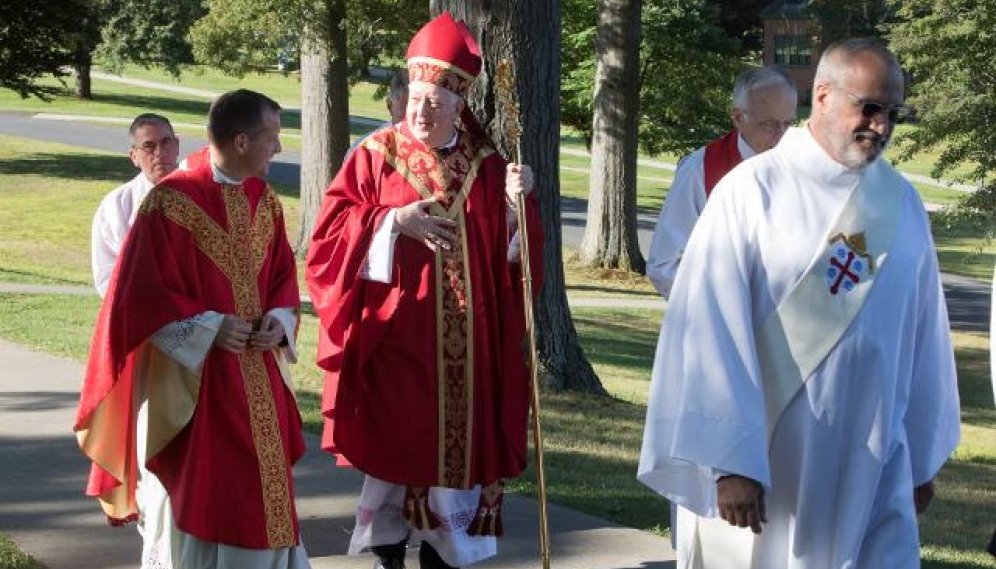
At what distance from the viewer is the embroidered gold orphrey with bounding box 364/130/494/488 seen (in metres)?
6.67

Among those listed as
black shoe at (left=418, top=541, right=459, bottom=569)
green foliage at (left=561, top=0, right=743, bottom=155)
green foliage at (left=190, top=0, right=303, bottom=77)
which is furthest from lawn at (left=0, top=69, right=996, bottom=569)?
green foliage at (left=561, top=0, right=743, bottom=155)

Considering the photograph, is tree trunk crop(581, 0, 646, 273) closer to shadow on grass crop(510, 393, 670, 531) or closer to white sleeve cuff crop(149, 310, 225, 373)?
shadow on grass crop(510, 393, 670, 531)

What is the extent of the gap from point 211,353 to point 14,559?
1.50 m

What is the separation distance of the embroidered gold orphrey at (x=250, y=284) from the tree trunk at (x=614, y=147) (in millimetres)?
17863

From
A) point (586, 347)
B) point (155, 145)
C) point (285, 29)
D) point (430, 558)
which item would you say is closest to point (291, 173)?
point (285, 29)


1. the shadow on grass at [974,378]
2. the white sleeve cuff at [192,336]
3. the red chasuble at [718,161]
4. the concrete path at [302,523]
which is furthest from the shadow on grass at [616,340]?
the white sleeve cuff at [192,336]

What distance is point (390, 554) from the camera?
22.2 ft

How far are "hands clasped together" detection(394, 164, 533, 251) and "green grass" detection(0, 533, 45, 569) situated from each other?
6.51 ft

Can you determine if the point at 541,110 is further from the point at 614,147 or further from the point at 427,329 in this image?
the point at 614,147

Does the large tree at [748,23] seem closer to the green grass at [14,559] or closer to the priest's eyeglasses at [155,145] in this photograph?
the priest's eyeglasses at [155,145]

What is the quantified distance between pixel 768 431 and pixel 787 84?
2678 millimetres

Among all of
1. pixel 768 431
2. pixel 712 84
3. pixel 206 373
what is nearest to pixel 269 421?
pixel 206 373

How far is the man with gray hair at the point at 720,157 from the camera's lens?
6.82 metres

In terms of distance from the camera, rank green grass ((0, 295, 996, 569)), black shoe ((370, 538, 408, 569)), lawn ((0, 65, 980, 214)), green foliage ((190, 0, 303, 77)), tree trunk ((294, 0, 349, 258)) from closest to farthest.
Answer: black shoe ((370, 538, 408, 569)), green grass ((0, 295, 996, 569)), green foliage ((190, 0, 303, 77)), tree trunk ((294, 0, 349, 258)), lawn ((0, 65, 980, 214))
